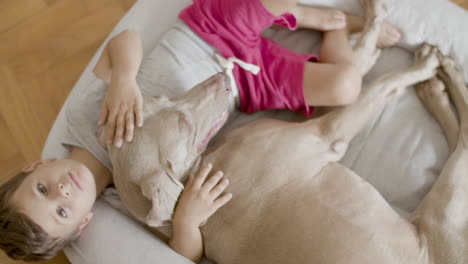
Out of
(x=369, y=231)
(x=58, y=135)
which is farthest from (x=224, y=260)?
(x=58, y=135)

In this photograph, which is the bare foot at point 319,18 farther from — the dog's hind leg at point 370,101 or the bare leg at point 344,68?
the dog's hind leg at point 370,101

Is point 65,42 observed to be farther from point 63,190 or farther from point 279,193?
point 279,193

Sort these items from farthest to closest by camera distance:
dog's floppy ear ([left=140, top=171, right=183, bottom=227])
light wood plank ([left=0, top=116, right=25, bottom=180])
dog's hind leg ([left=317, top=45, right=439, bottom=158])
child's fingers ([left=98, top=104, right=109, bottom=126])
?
light wood plank ([left=0, top=116, right=25, bottom=180]) → dog's hind leg ([left=317, top=45, right=439, bottom=158]) → child's fingers ([left=98, top=104, right=109, bottom=126]) → dog's floppy ear ([left=140, top=171, right=183, bottom=227])

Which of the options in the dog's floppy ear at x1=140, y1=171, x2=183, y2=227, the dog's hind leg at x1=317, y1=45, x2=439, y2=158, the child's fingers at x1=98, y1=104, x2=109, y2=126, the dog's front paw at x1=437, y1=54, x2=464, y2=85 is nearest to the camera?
the dog's floppy ear at x1=140, y1=171, x2=183, y2=227

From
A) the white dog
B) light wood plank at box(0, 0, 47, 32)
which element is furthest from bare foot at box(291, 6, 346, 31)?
light wood plank at box(0, 0, 47, 32)

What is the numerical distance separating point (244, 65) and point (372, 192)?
54 centimetres

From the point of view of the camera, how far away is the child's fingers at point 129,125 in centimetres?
97

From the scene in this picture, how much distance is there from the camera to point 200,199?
Result: 3.35ft

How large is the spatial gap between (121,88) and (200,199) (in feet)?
1.22

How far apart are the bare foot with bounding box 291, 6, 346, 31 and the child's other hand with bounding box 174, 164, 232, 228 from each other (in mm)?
658

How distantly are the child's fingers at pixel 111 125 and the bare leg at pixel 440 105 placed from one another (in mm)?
972

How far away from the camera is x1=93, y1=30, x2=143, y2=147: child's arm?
990 millimetres

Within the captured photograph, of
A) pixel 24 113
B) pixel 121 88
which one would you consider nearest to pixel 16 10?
pixel 24 113

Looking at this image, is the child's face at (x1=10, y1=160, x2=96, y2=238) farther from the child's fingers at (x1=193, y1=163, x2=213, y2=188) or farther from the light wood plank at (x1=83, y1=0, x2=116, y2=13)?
the light wood plank at (x1=83, y1=0, x2=116, y2=13)
